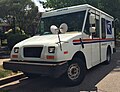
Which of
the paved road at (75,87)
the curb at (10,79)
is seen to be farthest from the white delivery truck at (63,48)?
the curb at (10,79)

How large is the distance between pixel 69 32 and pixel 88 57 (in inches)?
41.9

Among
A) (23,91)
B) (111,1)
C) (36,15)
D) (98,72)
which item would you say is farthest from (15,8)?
(23,91)

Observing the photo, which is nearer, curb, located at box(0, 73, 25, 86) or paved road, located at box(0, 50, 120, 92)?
paved road, located at box(0, 50, 120, 92)

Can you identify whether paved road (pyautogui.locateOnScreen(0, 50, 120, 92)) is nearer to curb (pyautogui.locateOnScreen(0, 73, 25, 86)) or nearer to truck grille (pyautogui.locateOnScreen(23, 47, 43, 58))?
curb (pyautogui.locateOnScreen(0, 73, 25, 86))

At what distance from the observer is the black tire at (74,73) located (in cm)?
651

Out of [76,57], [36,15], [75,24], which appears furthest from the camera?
[36,15]

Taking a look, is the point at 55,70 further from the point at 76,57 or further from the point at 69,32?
the point at 69,32

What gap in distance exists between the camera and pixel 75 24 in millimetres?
7363

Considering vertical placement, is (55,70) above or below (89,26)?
below

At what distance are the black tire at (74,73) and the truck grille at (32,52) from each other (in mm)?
983

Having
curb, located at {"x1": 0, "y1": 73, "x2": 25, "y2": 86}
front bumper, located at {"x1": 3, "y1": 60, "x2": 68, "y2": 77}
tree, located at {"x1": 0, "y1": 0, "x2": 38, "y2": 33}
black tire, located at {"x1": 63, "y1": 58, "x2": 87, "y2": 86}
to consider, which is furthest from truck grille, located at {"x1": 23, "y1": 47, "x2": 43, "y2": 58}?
tree, located at {"x1": 0, "y1": 0, "x2": 38, "y2": 33}

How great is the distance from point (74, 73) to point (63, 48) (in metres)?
1.00

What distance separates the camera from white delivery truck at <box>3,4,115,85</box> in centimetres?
603

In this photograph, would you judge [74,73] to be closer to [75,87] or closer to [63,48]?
[75,87]
